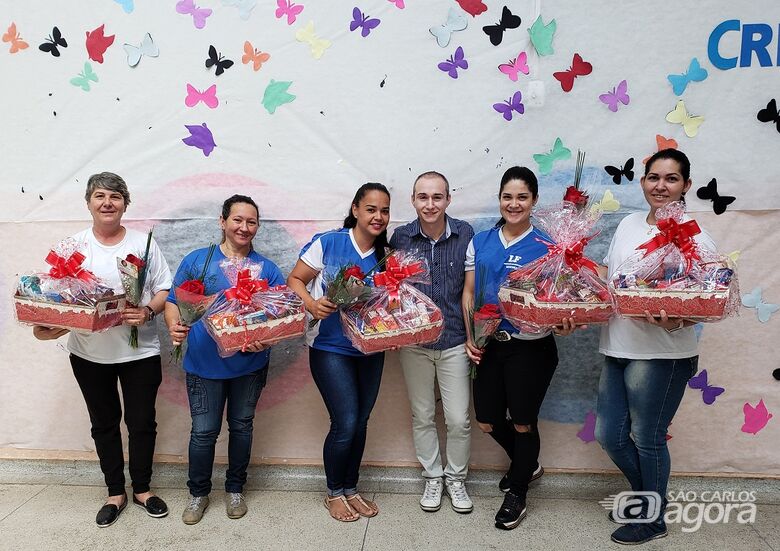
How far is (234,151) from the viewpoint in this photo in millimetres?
2719

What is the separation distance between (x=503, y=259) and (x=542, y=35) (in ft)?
3.59

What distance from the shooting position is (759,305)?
8.42ft

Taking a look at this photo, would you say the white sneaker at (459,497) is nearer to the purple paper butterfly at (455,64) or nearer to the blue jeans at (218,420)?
the blue jeans at (218,420)

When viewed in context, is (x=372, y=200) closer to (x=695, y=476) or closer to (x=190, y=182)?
(x=190, y=182)

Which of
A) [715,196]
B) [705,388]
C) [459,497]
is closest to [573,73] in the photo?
[715,196]

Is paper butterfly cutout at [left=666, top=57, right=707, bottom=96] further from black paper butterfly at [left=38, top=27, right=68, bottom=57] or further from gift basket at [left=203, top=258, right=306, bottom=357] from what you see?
black paper butterfly at [left=38, top=27, right=68, bottom=57]

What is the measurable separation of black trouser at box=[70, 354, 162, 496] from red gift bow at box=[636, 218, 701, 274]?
82.7 inches

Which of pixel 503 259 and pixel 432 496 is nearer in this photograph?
pixel 503 259

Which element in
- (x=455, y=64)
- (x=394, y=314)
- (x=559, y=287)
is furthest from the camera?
(x=455, y=64)

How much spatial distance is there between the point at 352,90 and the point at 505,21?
2.53ft

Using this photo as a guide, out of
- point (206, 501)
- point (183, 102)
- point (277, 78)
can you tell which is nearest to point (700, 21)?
point (277, 78)

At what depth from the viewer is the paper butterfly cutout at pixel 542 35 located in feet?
8.25

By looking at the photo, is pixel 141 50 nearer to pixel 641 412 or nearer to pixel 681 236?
pixel 681 236

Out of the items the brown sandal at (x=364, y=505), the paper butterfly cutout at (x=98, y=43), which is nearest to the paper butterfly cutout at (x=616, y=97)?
the brown sandal at (x=364, y=505)
